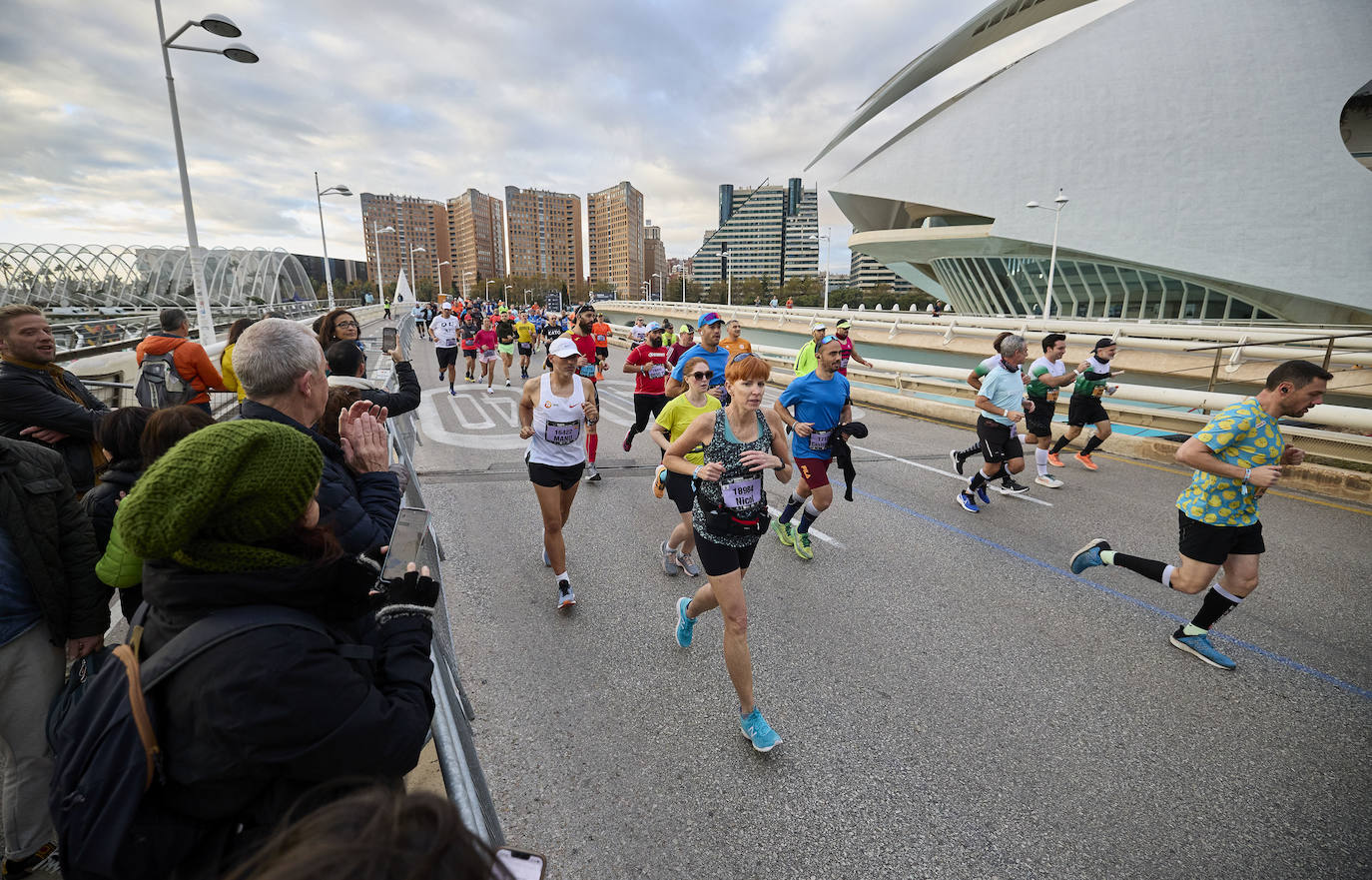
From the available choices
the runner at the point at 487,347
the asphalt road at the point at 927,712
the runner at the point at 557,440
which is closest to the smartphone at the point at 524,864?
the asphalt road at the point at 927,712

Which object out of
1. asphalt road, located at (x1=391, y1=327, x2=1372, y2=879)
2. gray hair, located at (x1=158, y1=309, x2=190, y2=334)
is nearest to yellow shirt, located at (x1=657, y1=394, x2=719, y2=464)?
asphalt road, located at (x1=391, y1=327, x2=1372, y2=879)

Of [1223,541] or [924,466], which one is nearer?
[1223,541]

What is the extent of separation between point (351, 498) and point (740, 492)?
201cm

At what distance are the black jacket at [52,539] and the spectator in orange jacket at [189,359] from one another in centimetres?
327

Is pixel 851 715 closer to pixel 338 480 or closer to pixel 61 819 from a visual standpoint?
pixel 338 480

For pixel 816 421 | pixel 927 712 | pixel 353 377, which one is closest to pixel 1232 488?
pixel 927 712

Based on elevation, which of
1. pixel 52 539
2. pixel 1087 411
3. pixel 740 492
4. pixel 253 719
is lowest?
pixel 1087 411

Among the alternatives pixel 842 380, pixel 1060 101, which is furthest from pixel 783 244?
pixel 842 380

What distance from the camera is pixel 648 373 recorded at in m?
8.21

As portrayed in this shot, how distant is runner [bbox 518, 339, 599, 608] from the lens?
15.2 feet

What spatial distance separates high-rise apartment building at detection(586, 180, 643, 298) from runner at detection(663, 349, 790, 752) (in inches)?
5459

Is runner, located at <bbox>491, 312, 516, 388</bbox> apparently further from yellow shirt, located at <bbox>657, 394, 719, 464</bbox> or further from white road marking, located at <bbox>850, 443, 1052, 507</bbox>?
yellow shirt, located at <bbox>657, 394, 719, 464</bbox>

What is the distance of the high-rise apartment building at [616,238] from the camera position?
13812cm

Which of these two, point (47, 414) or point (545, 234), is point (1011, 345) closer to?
point (47, 414)
